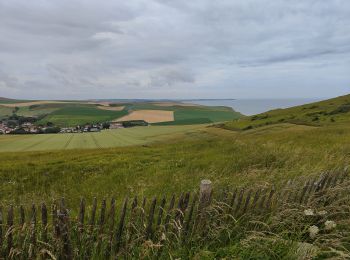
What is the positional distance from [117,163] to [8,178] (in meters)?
6.03

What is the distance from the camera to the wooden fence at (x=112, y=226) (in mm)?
3861

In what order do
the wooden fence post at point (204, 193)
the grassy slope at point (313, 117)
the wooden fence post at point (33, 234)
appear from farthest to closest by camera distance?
the grassy slope at point (313, 117) → the wooden fence post at point (204, 193) → the wooden fence post at point (33, 234)

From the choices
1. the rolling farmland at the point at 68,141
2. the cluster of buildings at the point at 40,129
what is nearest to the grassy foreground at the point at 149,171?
the rolling farmland at the point at 68,141

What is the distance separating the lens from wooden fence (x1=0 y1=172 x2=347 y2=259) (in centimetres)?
386

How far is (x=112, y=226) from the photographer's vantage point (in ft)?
13.7

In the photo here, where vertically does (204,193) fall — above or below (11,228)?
above

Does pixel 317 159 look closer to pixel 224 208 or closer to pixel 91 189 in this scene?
pixel 224 208

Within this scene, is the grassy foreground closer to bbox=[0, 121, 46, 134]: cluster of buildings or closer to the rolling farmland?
the rolling farmland

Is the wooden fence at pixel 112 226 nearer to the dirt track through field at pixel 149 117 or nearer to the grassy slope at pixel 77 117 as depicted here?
the grassy slope at pixel 77 117

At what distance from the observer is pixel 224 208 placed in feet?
16.6

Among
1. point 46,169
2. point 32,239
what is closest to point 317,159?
point 32,239

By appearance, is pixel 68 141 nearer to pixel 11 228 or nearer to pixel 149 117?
pixel 11 228

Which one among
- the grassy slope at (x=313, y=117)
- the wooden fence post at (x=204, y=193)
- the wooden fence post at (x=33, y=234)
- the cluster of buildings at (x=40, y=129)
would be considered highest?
the wooden fence post at (x=204, y=193)

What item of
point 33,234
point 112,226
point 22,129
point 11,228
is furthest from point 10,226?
point 22,129
